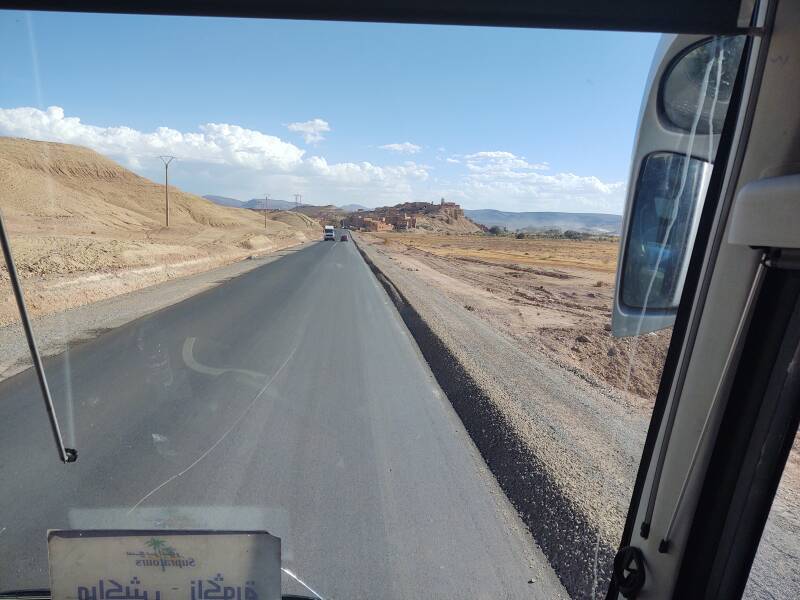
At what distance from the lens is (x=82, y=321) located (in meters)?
12.5

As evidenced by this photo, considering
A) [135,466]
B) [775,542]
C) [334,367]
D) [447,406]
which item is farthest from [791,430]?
[334,367]

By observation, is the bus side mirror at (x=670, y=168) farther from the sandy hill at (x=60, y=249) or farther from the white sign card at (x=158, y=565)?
the sandy hill at (x=60, y=249)

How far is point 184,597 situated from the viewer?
2176 millimetres

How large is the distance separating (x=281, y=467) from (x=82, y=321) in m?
9.41

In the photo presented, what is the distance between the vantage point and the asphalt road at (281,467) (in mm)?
3582

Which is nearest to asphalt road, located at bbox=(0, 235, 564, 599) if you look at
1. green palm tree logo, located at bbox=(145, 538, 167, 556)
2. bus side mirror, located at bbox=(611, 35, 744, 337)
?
green palm tree logo, located at bbox=(145, 538, 167, 556)

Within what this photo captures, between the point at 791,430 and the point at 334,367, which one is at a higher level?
the point at 791,430

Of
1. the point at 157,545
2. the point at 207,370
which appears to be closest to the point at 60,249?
the point at 207,370

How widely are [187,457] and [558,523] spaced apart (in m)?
3.18

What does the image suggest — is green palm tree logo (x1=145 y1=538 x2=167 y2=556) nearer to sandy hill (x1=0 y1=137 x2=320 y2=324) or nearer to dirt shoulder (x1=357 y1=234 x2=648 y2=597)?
sandy hill (x1=0 y1=137 x2=320 y2=324)

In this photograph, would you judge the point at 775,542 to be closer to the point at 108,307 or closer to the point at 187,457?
the point at 187,457

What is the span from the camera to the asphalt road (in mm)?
3582

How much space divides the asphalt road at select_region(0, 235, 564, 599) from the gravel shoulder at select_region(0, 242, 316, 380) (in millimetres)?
638

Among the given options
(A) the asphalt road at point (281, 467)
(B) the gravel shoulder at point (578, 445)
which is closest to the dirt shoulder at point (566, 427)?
(B) the gravel shoulder at point (578, 445)
